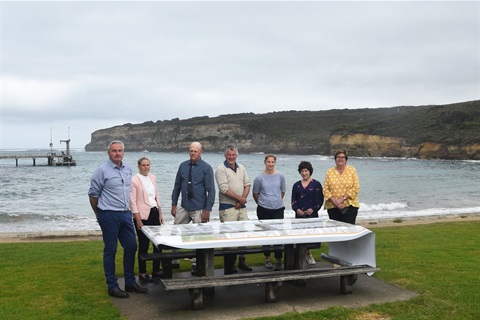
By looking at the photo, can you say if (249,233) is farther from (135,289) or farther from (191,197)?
(135,289)

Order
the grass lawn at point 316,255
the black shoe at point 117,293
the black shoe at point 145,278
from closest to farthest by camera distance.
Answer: the grass lawn at point 316,255
the black shoe at point 117,293
the black shoe at point 145,278

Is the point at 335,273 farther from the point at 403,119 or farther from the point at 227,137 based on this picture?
the point at 227,137

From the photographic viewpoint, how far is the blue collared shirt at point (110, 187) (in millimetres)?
5910

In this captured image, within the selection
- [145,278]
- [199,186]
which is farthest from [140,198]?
[145,278]

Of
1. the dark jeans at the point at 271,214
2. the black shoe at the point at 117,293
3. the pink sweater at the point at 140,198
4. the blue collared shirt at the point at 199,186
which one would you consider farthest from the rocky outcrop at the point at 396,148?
the black shoe at the point at 117,293

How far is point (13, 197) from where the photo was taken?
30.2 meters

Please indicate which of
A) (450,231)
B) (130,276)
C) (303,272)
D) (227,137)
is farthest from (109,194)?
(227,137)

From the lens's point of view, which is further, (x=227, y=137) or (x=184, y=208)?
(x=227, y=137)

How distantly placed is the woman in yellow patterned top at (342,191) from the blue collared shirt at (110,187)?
3412 mm

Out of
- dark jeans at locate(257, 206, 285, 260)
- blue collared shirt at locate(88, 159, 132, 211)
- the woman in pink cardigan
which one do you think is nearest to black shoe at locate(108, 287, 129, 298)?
the woman in pink cardigan

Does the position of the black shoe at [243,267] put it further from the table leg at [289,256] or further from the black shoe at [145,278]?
the black shoe at [145,278]

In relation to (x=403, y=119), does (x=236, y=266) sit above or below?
below

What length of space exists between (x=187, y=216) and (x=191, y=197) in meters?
0.35

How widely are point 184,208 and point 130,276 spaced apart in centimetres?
137
